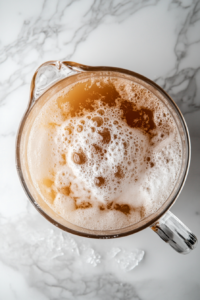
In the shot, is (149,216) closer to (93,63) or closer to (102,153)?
(102,153)

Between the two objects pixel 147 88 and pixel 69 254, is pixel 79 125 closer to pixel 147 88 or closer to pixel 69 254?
pixel 147 88

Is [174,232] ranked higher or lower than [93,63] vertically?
lower

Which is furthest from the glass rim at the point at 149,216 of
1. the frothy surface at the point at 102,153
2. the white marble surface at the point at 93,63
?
the white marble surface at the point at 93,63

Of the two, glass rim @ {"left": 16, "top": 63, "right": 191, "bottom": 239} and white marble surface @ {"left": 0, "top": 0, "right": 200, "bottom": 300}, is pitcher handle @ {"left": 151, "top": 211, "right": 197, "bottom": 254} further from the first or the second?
white marble surface @ {"left": 0, "top": 0, "right": 200, "bottom": 300}

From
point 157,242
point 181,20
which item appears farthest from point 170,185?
point 181,20

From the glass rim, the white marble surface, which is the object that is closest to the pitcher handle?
the glass rim

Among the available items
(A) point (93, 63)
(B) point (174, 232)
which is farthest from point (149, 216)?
(A) point (93, 63)

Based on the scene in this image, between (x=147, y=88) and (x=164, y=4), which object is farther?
(x=164, y=4)

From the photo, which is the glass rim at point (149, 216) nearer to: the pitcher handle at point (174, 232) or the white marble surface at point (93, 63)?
the pitcher handle at point (174, 232)
